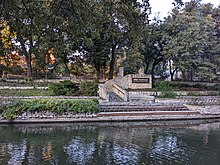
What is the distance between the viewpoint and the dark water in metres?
9.76

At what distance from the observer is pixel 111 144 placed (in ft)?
39.2

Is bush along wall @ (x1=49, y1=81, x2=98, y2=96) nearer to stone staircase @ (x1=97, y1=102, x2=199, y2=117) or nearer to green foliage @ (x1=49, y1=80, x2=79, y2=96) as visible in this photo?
green foliage @ (x1=49, y1=80, x2=79, y2=96)

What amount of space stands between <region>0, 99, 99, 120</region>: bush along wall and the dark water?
1.25 metres

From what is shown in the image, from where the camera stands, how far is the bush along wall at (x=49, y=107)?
54.1ft

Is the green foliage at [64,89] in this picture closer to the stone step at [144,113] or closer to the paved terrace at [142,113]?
the paved terrace at [142,113]

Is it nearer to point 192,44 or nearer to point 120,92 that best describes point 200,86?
point 192,44

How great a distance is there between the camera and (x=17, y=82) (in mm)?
26641

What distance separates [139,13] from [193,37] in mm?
20678

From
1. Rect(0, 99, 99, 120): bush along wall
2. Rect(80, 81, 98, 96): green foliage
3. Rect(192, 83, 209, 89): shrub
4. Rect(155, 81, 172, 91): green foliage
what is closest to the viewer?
Rect(0, 99, 99, 120): bush along wall

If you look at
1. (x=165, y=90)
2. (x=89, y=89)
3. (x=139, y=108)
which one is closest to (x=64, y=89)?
(x=89, y=89)

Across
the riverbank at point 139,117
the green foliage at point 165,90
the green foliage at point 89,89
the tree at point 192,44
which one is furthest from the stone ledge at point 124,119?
the tree at point 192,44

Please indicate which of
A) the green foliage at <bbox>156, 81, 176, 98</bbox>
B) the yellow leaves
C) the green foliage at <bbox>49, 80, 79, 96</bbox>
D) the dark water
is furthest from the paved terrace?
the yellow leaves

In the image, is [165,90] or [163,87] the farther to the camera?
[163,87]

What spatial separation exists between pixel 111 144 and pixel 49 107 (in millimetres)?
6343
